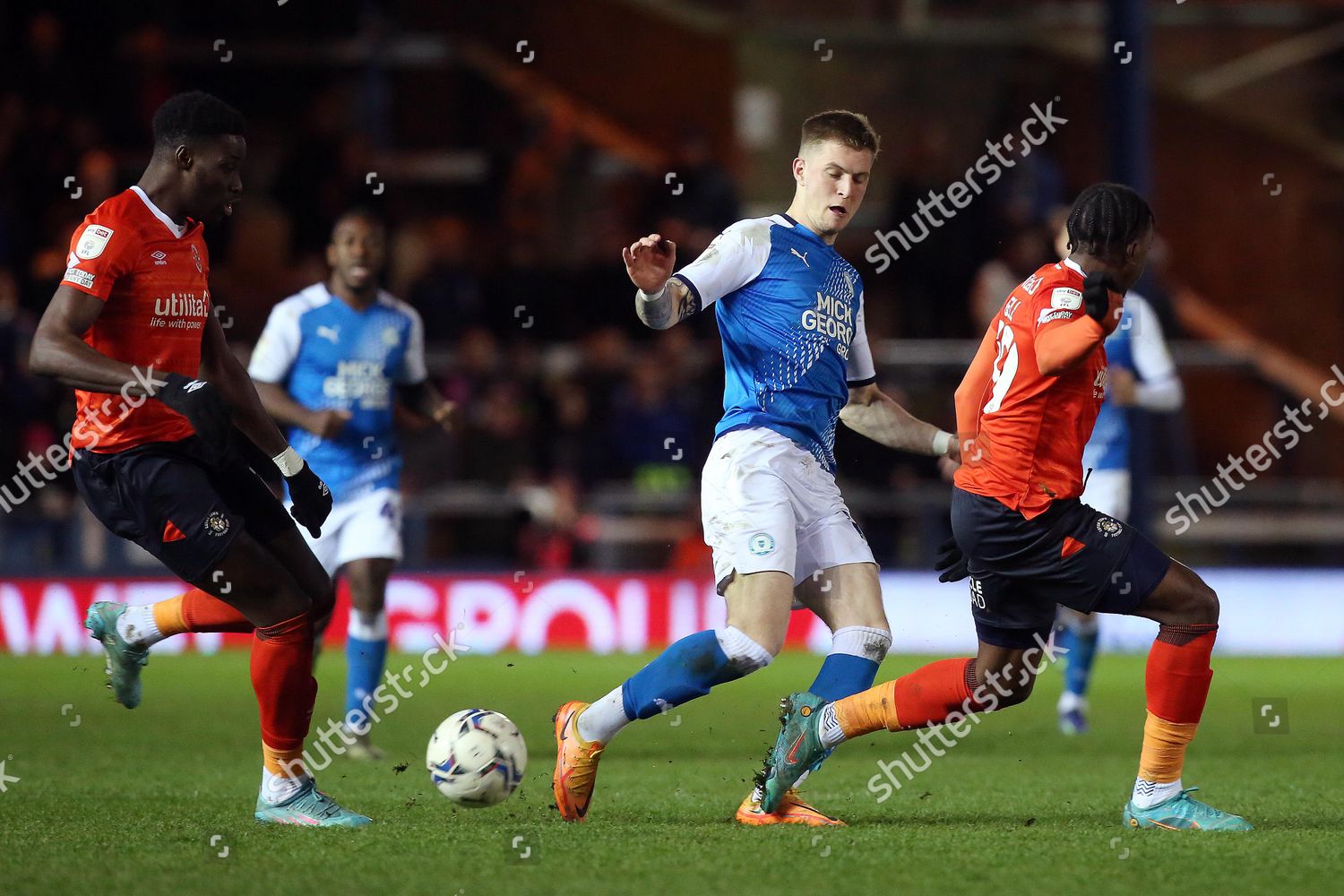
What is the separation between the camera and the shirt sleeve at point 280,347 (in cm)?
801

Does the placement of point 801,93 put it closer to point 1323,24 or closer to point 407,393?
point 1323,24

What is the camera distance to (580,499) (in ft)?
44.3

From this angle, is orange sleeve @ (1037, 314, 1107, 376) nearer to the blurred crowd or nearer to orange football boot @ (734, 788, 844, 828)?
orange football boot @ (734, 788, 844, 828)

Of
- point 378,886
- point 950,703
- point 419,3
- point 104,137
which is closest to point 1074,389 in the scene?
point 950,703

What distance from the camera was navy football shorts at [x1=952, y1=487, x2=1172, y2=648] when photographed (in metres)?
5.31

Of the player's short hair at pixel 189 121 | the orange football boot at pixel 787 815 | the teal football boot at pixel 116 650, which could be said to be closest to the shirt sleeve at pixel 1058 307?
the orange football boot at pixel 787 815

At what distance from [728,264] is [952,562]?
125 centimetres

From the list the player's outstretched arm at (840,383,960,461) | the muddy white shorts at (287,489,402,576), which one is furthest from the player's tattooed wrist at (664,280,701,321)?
the muddy white shorts at (287,489,402,576)

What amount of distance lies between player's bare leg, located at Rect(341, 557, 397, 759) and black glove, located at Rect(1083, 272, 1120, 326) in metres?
3.88

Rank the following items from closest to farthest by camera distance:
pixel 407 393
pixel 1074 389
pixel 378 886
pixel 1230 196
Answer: pixel 378 886 → pixel 1074 389 → pixel 407 393 → pixel 1230 196

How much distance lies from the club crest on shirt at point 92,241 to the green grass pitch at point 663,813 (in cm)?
177

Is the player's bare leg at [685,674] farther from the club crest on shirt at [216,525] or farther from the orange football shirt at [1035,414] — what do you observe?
the club crest on shirt at [216,525]

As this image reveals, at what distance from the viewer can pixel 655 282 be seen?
17.0ft

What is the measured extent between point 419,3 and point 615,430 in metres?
6.86
